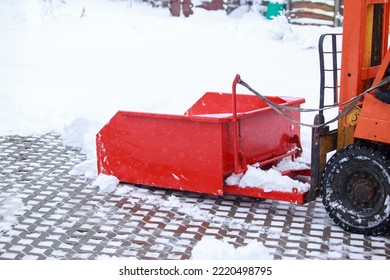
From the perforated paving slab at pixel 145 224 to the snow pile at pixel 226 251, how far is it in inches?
4.3

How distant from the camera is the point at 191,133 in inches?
233

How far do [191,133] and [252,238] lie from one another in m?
1.16

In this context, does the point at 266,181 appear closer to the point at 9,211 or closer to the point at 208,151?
the point at 208,151

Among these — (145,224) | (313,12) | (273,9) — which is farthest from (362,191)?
(273,9)

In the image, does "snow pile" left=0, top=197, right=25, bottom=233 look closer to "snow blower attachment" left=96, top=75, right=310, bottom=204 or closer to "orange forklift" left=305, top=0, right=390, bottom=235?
"snow blower attachment" left=96, top=75, right=310, bottom=204

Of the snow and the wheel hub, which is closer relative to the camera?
the wheel hub

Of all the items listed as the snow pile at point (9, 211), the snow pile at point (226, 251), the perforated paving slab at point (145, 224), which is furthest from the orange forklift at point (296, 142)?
the snow pile at point (9, 211)

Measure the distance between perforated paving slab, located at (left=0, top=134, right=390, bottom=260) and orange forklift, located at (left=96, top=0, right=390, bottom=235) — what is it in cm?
17

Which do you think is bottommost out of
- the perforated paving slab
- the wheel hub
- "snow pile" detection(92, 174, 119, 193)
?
the perforated paving slab

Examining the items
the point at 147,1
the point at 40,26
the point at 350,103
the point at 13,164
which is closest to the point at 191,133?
the point at 350,103

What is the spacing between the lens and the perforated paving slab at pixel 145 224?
5.01 metres

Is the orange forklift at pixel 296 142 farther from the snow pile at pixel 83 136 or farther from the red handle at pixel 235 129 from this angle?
the snow pile at pixel 83 136

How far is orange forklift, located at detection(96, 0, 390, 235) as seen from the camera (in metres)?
5.04

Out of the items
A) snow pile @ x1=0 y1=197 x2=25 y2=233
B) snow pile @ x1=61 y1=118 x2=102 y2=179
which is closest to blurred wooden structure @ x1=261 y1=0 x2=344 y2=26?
snow pile @ x1=61 y1=118 x2=102 y2=179
